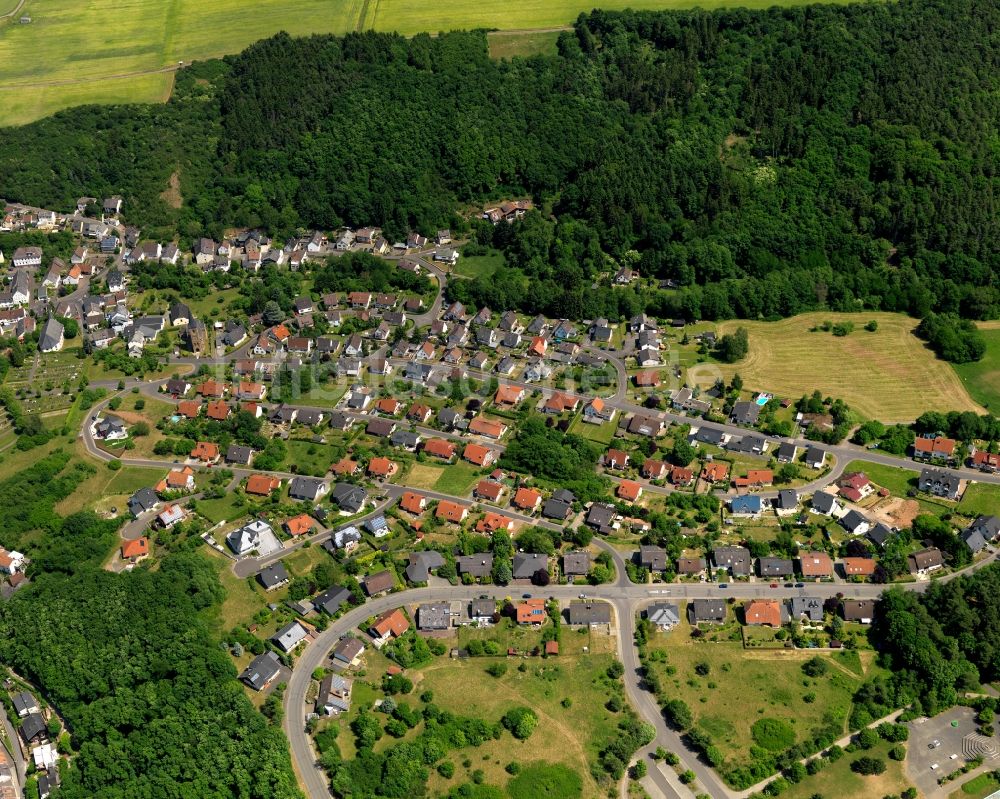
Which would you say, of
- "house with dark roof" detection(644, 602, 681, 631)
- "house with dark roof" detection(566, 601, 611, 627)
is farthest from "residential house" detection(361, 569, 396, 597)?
"house with dark roof" detection(644, 602, 681, 631)

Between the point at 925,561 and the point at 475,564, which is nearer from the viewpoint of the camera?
the point at 925,561

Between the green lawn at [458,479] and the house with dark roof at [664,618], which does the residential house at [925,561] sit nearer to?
the house with dark roof at [664,618]

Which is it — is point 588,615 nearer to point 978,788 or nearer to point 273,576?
point 273,576

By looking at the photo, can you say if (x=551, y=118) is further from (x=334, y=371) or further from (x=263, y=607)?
(x=263, y=607)

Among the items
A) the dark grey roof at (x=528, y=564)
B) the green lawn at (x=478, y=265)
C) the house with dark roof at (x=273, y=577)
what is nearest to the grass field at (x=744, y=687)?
the dark grey roof at (x=528, y=564)

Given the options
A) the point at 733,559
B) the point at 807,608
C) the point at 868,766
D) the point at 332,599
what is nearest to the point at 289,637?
the point at 332,599

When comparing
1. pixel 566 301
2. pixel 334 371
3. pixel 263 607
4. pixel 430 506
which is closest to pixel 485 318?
pixel 566 301
